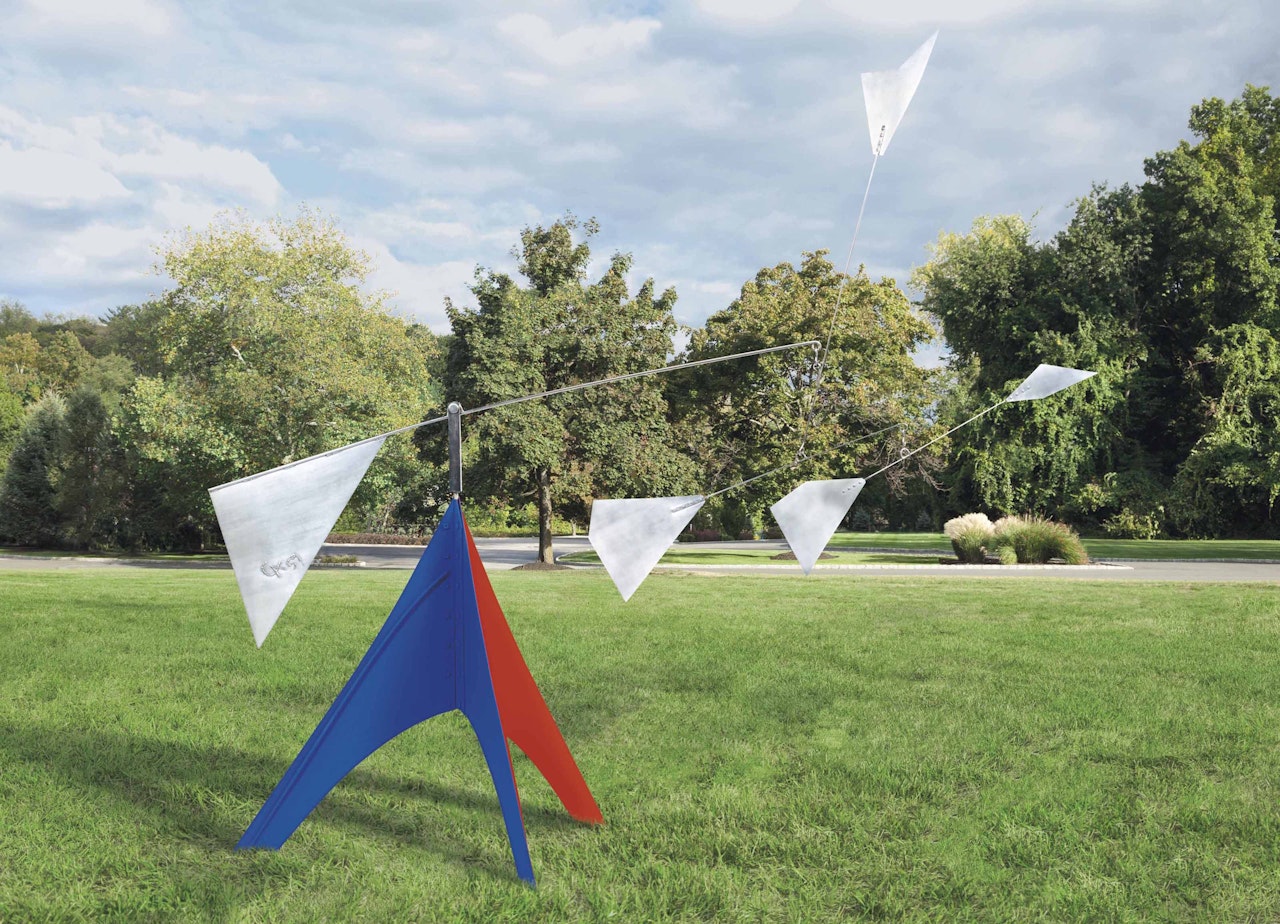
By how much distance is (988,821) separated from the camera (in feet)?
13.6

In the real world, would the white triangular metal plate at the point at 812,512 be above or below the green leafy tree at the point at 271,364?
below

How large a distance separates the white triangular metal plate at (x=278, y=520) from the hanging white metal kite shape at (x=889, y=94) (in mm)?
3172

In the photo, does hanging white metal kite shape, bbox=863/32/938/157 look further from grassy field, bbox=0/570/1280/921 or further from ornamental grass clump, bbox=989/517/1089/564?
ornamental grass clump, bbox=989/517/1089/564

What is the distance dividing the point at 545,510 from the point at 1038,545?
10.7 m

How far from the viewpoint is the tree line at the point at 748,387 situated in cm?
2088

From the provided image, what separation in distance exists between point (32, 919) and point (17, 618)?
7554 millimetres

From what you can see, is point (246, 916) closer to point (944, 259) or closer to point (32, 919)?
point (32, 919)

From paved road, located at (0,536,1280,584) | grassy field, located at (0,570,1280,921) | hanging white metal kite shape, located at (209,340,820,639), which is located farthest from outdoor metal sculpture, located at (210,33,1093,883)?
paved road, located at (0,536,1280,584)

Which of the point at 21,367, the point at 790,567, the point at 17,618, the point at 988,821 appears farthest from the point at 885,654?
the point at 21,367

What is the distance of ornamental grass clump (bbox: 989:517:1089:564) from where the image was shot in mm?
20547

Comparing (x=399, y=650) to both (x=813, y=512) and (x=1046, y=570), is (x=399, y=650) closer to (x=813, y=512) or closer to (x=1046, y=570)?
(x=813, y=512)

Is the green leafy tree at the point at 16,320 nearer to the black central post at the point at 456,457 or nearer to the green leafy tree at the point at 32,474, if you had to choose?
the green leafy tree at the point at 32,474

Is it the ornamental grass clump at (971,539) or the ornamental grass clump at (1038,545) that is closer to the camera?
the ornamental grass clump at (1038,545)
